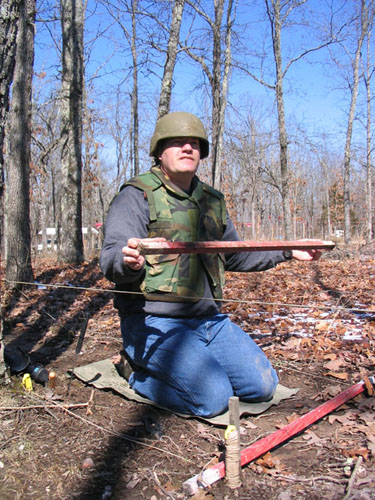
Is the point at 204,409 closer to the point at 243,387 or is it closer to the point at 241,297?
the point at 243,387

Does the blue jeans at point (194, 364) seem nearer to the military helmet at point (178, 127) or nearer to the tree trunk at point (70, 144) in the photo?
the military helmet at point (178, 127)

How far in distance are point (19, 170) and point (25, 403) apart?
5.81 meters

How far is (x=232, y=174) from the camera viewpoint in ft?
109

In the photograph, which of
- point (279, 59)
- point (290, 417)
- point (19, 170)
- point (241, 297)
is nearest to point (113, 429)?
point (290, 417)

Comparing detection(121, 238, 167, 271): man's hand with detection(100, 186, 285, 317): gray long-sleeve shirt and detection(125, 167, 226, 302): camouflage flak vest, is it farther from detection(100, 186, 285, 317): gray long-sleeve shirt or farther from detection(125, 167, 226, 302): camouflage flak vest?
detection(125, 167, 226, 302): camouflage flak vest

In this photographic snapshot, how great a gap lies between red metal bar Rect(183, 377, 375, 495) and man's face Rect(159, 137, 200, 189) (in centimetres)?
180

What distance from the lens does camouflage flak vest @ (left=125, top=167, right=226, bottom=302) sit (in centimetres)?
290

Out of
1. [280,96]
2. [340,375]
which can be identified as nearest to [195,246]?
[340,375]

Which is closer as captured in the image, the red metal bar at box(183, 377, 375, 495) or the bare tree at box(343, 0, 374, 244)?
the red metal bar at box(183, 377, 375, 495)

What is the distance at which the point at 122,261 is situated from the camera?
8.14ft

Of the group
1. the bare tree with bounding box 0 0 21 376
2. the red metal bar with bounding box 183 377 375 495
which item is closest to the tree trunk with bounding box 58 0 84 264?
the bare tree with bounding box 0 0 21 376

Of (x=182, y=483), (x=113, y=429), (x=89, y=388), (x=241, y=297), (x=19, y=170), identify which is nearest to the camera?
(x=182, y=483)

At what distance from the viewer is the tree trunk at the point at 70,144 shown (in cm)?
1087

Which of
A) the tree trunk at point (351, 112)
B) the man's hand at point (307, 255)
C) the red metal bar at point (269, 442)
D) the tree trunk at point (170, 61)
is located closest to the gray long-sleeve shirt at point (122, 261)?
the man's hand at point (307, 255)
